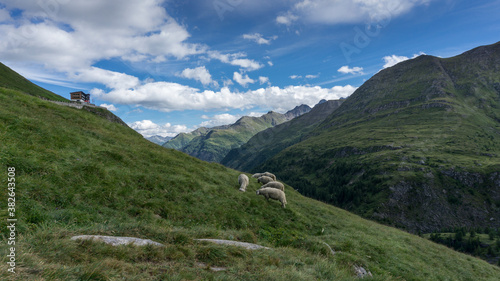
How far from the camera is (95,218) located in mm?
10109

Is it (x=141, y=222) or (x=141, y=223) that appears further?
(x=141, y=222)

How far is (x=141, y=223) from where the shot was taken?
33.3 ft

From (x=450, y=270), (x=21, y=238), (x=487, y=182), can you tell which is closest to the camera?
(x=21, y=238)

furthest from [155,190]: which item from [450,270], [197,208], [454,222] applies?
[454,222]

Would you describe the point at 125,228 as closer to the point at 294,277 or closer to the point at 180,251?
the point at 180,251

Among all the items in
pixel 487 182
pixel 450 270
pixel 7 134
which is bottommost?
pixel 487 182

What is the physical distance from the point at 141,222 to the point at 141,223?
1.03 ft

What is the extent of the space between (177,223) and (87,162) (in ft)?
25.5

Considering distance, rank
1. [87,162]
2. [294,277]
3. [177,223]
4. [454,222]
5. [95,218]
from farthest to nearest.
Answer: [454,222] → [87,162] → [177,223] → [95,218] → [294,277]

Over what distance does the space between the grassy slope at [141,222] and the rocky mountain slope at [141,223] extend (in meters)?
0.05

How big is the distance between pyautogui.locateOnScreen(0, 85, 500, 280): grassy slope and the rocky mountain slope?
5 cm

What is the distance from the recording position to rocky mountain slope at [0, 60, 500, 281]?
614 cm

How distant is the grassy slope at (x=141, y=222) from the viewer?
241 inches

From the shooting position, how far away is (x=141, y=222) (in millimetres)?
10414
